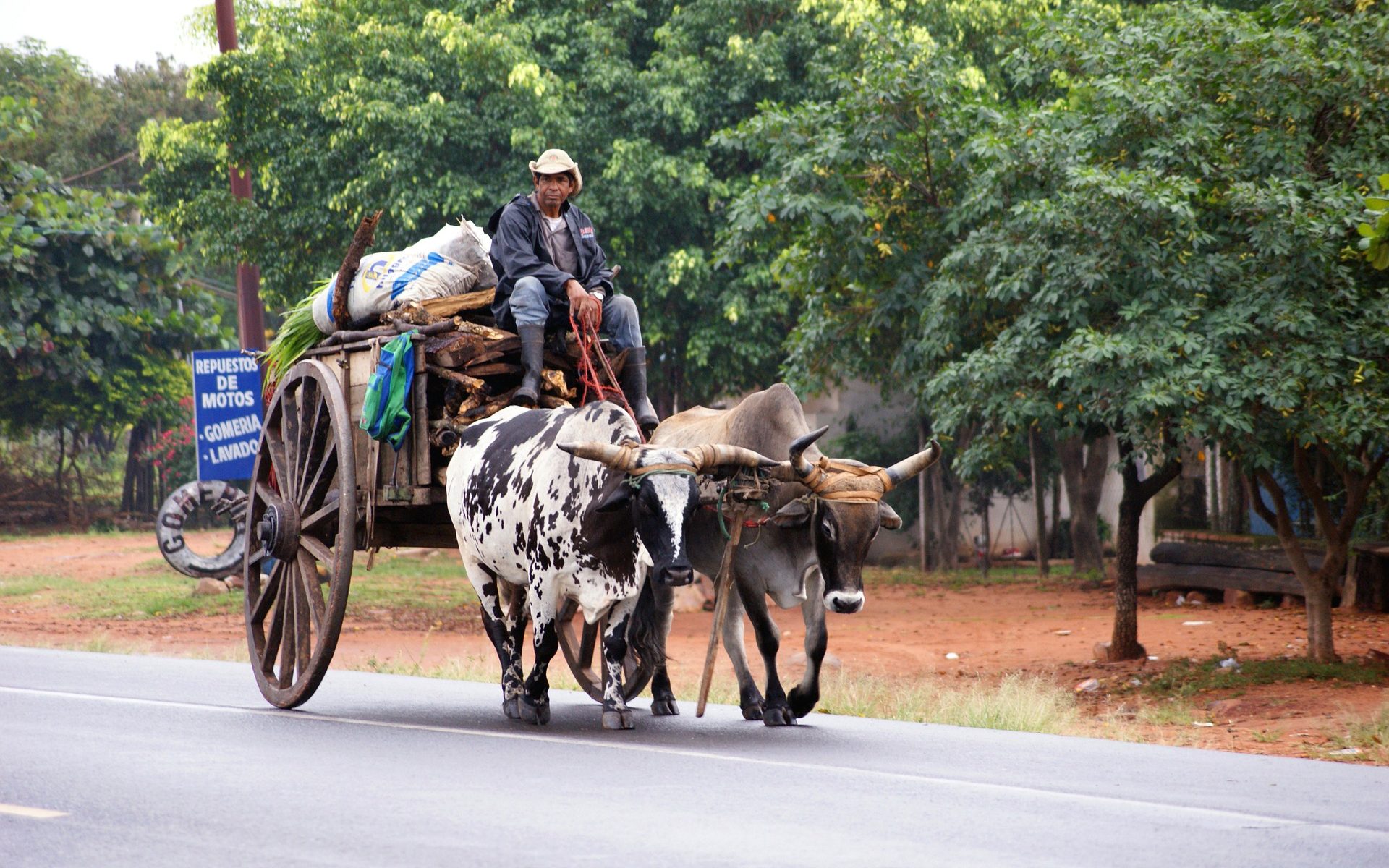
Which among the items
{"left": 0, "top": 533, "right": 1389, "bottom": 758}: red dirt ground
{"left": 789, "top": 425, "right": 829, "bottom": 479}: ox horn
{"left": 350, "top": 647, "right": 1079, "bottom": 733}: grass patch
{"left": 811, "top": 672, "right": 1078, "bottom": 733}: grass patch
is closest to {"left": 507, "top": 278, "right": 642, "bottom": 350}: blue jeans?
{"left": 789, "top": 425, "right": 829, "bottom": 479}: ox horn

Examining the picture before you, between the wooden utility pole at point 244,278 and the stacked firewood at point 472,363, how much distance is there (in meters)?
10.2

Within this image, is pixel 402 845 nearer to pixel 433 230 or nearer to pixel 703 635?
pixel 703 635

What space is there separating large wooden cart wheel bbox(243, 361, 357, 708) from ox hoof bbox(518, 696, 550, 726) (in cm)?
114

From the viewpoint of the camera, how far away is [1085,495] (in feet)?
83.8

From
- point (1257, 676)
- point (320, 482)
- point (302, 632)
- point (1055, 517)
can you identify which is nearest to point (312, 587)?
point (302, 632)

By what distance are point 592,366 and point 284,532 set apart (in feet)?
7.17

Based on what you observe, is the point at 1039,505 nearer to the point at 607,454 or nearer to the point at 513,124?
the point at 513,124

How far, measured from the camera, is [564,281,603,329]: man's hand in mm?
8992

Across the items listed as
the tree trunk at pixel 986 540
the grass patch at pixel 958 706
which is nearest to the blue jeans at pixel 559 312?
the grass patch at pixel 958 706

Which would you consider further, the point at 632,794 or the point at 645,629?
the point at 645,629

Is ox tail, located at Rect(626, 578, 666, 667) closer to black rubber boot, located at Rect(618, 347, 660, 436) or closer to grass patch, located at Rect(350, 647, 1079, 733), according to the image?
black rubber boot, located at Rect(618, 347, 660, 436)

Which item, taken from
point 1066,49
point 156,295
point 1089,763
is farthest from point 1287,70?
point 156,295

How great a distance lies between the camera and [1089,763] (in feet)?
24.7

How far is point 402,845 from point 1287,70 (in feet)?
34.2
